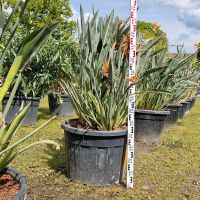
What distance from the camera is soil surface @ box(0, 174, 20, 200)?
1721mm

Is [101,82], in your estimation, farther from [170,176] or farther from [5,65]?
[5,65]

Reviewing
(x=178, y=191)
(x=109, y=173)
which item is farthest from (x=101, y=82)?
(x=178, y=191)

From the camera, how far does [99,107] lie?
317cm

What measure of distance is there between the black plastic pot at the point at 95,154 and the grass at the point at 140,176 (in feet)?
0.29

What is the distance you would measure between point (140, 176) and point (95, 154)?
2.16 ft

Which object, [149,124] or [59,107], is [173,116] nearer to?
[149,124]

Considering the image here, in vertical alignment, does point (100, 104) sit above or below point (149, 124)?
above

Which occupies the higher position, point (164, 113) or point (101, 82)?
point (101, 82)

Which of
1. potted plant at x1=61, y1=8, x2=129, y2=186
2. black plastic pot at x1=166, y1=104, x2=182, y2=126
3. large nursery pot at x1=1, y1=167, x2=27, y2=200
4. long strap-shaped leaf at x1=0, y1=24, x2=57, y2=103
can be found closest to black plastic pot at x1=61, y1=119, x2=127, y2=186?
potted plant at x1=61, y1=8, x2=129, y2=186

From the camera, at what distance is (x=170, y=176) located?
3.54 metres

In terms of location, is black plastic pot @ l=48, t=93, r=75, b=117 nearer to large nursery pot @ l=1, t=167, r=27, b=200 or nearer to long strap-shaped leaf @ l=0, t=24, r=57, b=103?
large nursery pot @ l=1, t=167, r=27, b=200

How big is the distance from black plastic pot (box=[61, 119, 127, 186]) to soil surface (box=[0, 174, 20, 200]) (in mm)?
1172

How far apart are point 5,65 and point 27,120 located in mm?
996

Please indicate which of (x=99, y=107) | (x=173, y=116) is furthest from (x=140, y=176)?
(x=173, y=116)
